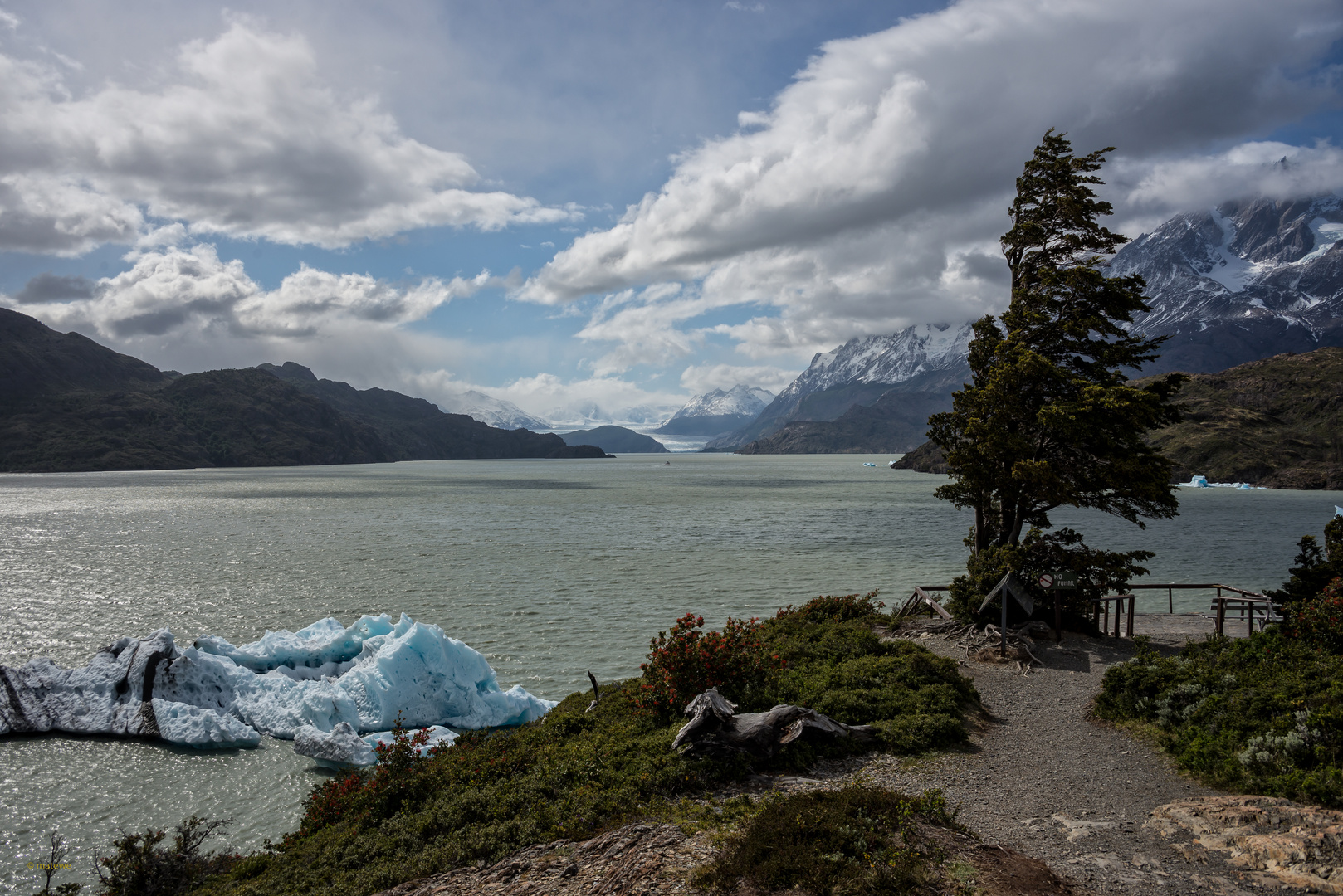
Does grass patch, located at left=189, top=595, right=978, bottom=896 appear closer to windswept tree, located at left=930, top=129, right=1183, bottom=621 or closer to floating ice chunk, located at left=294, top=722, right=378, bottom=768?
floating ice chunk, located at left=294, top=722, right=378, bottom=768

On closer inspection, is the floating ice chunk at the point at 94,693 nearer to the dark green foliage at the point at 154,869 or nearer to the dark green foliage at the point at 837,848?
the dark green foliage at the point at 154,869

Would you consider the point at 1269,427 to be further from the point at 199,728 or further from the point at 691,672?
the point at 199,728

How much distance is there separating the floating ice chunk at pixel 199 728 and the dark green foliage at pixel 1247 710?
63.7 ft

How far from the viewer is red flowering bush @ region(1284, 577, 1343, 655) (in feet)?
40.3

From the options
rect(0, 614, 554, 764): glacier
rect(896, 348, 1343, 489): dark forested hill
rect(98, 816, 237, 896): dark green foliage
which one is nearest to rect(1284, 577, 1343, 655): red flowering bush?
rect(0, 614, 554, 764): glacier

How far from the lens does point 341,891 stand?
28.5ft

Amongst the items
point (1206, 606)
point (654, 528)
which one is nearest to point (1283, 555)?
point (1206, 606)

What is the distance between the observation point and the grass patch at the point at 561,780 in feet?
29.9

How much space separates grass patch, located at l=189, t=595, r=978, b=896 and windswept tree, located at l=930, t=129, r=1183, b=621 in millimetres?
7407

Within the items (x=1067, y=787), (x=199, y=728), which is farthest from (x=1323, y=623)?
(x=199, y=728)

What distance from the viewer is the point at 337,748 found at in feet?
52.3

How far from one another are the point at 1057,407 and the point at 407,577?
112 ft

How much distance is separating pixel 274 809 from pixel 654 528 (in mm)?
48588

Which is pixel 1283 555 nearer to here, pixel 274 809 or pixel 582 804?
pixel 582 804
